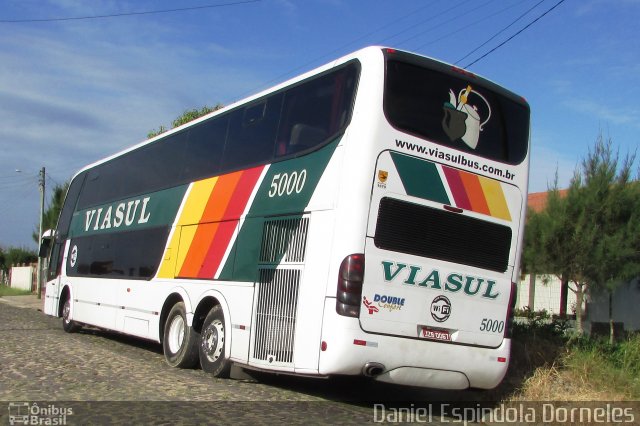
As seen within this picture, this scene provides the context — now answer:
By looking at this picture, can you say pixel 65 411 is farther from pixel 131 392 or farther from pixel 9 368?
pixel 9 368

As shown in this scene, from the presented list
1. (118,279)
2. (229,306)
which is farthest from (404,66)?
(118,279)

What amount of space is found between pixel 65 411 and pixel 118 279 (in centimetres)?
693

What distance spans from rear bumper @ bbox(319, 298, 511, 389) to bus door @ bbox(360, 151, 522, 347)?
0.12 meters

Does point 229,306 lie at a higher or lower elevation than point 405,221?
lower

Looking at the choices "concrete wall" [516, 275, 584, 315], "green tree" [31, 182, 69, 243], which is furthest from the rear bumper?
"green tree" [31, 182, 69, 243]

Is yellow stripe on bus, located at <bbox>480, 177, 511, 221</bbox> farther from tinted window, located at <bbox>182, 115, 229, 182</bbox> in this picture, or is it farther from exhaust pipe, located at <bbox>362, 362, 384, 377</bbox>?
tinted window, located at <bbox>182, 115, 229, 182</bbox>

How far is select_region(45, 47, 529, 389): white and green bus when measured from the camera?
7.65m

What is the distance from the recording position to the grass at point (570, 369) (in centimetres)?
855

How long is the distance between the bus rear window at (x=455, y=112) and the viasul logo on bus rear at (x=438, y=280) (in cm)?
153

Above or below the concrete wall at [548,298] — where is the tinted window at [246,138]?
above

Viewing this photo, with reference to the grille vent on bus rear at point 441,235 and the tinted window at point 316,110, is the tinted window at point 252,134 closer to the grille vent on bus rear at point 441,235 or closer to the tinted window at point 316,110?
the tinted window at point 316,110

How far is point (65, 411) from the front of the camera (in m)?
7.20

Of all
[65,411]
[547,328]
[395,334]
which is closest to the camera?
[65,411]

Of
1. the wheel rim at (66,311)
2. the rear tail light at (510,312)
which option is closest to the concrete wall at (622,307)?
the rear tail light at (510,312)
